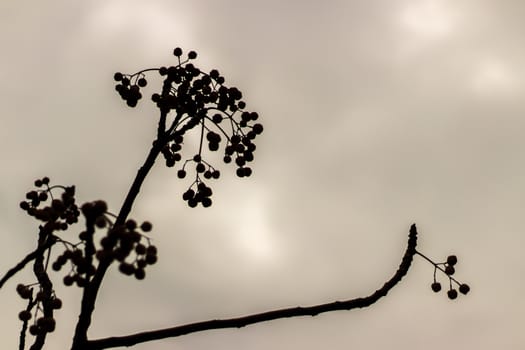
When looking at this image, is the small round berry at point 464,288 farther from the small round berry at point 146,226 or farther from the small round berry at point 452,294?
the small round berry at point 146,226

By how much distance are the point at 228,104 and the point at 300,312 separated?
9.10 ft

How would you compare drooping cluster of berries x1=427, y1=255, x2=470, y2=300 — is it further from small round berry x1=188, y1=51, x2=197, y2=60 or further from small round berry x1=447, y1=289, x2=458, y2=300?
small round berry x1=188, y1=51, x2=197, y2=60

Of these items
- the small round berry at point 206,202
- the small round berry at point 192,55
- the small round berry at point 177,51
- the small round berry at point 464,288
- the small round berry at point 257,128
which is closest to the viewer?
the small round berry at point 464,288

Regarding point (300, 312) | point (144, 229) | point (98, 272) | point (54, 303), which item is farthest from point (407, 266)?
point (54, 303)

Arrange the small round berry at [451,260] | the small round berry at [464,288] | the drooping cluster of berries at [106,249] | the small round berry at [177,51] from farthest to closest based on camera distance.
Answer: the small round berry at [177,51] < the small round berry at [464,288] < the small round berry at [451,260] < the drooping cluster of berries at [106,249]

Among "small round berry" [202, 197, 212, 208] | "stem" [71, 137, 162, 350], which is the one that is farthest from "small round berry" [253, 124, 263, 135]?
"stem" [71, 137, 162, 350]

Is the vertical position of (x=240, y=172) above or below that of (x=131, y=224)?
above

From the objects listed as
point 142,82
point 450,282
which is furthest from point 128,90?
point 450,282

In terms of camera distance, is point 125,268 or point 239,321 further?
point 239,321

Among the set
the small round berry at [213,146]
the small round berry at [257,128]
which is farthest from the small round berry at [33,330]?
the small round berry at [257,128]

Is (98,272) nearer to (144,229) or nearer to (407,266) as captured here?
(144,229)

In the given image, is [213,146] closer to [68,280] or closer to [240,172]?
[240,172]

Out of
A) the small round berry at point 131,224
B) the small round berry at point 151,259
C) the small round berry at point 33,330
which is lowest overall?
the small round berry at point 33,330

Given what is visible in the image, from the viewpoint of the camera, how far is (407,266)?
16.1 ft
